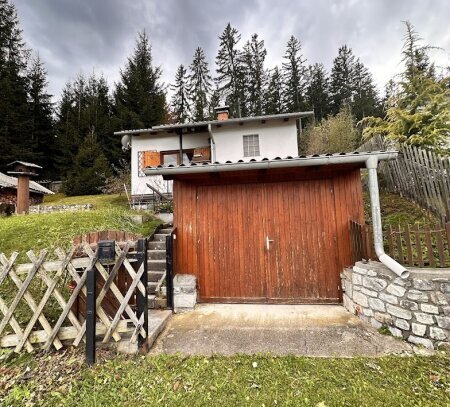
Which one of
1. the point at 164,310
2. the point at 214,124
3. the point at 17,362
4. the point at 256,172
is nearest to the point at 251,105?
the point at 214,124

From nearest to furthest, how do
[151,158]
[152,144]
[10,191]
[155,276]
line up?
[155,276] → [151,158] → [152,144] → [10,191]

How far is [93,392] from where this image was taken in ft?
7.27

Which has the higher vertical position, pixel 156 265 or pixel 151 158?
pixel 151 158

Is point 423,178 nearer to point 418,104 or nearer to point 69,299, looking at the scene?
point 418,104

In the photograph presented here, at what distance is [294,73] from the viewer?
81.5 feet

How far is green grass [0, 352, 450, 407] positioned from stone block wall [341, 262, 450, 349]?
30cm

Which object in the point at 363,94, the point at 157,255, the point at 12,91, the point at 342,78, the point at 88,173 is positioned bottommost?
the point at 157,255

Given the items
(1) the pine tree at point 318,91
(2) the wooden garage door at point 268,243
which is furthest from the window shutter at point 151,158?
(1) the pine tree at point 318,91

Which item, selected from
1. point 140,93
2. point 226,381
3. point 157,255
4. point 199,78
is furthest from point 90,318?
point 199,78

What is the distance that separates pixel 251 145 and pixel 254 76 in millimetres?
16498

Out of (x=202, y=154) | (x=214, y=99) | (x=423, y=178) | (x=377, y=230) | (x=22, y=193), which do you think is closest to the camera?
(x=377, y=230)

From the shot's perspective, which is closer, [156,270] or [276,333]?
[276,333]

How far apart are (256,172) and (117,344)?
332cm

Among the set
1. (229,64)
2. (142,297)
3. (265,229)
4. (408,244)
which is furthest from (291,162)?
(229,64)
